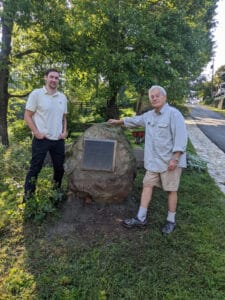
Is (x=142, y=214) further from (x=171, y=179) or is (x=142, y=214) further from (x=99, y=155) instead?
(x=99, y=155)

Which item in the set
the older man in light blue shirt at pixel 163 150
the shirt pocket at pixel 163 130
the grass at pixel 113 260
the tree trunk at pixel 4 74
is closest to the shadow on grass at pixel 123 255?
the grass at pixel 113 260

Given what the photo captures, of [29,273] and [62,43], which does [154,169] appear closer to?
[29,273]

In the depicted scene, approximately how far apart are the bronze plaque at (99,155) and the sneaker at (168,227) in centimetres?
99

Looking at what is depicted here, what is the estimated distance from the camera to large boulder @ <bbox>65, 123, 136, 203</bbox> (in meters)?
3.90

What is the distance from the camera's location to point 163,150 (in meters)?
3.49

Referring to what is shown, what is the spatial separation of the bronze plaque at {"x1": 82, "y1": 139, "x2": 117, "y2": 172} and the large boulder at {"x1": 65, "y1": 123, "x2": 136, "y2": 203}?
47mm

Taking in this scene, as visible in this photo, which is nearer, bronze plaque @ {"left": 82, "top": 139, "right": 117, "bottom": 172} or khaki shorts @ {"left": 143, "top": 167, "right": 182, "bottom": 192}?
khaki shorts @ {"left": 143, "top": 167, "right": 182, "bottom": 192}

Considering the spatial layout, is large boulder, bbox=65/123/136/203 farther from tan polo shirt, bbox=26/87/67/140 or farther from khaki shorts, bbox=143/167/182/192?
khaki shorts, bbox=143/167/182/192

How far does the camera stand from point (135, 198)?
4.42m

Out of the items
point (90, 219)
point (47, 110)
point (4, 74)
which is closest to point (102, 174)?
point (90, 219)

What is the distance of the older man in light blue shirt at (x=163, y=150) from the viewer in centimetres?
340

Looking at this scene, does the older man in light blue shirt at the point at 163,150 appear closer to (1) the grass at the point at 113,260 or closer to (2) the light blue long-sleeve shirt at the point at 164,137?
(2) the light blue long-sleeve shirt at the point at 164,137

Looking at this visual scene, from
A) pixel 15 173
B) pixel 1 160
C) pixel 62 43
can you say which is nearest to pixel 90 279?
pixel 15 173

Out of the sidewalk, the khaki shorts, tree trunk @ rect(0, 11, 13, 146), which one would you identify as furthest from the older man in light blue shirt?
tree trunk @ rect(0, 11, 13, 146)
